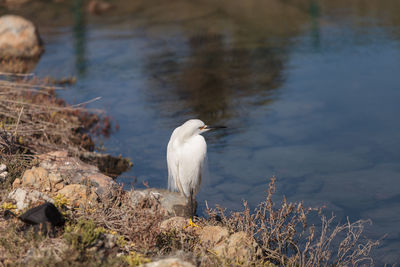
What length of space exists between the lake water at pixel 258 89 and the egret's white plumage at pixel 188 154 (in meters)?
0.46

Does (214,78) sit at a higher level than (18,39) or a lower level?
lower

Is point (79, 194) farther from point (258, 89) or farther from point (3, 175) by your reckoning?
point (258, 89)

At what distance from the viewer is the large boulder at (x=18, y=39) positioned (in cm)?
1452

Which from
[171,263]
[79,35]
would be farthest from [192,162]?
[79,35]

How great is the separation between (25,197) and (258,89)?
766 centimetres

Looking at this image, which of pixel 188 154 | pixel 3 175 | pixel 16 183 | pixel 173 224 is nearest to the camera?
pixel 173 224

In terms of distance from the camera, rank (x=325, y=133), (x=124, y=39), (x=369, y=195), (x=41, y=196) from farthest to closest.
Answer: (x=124, y=39)
(x=325, y=133)
(x=369, y=195)
(x=41, y=196)

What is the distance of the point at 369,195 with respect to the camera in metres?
7.10

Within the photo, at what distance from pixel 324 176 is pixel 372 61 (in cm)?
615

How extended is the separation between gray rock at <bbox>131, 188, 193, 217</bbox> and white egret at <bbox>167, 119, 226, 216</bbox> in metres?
0.33

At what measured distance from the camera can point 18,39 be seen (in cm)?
1469

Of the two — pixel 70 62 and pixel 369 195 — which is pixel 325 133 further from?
pixel 70 62

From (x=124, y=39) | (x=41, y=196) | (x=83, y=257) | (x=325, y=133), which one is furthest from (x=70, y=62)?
(x=83, y=257)

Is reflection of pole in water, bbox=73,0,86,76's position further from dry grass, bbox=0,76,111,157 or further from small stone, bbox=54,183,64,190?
small stone, bbox=54,183,64,190
